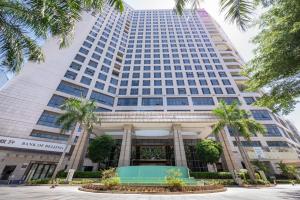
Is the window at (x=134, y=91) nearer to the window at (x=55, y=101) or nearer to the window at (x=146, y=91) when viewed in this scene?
the window at (x=146, y=91)

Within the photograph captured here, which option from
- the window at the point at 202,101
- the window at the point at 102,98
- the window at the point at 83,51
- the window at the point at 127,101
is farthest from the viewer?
the window at the point at 83,51

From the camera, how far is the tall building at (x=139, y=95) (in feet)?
95.5

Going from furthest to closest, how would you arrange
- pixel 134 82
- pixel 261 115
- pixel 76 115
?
pixel 134 82
pixel 261 115
pixel 76 115

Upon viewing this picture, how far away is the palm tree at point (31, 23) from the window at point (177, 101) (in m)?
38.7

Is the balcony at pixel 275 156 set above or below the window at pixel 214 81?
below

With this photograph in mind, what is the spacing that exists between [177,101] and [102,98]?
2086 cm

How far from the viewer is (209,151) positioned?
84.1ft

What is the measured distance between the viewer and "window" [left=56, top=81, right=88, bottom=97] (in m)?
40.6

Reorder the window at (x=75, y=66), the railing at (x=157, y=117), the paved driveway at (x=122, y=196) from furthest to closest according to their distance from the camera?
the window at (x=75, y=66)
the railing at (x=157, y=117)
the paved driveway at (x=122, y=196)

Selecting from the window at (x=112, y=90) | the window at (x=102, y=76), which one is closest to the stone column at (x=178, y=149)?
the window at (x=112, y=90)

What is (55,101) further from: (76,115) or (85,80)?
(76,115)

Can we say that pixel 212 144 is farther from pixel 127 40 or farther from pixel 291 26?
pixel 127 40

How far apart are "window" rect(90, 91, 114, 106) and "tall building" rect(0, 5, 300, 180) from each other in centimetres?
29

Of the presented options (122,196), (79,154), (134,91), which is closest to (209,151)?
(122,196)
